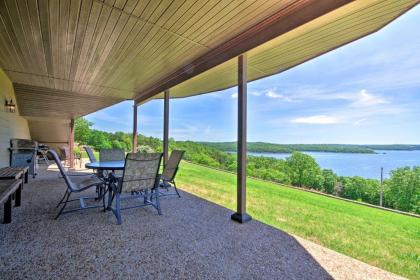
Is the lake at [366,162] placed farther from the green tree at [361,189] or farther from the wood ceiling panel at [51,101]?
the wood ceiling panel at [51,101]

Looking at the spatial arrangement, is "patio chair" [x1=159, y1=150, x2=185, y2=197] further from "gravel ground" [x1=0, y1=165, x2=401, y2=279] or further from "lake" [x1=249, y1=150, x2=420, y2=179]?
"lake" [x1=249, y1=150, x2=420, y2=179]

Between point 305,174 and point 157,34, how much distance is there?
22.2 feet

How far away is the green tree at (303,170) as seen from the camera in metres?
7.36

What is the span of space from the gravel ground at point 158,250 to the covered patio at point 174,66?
0.04 feet

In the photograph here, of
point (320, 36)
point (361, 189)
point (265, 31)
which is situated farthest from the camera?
point (361, 189)

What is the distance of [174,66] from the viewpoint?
13.9 ft

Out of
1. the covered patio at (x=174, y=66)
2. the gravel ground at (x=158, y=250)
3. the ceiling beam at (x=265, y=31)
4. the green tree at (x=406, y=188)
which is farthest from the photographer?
the green tree at (x=406, y=188)

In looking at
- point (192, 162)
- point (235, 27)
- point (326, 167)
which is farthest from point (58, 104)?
point (326, 167)

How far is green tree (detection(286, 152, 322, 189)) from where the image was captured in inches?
290

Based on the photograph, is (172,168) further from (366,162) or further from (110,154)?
(366,162)

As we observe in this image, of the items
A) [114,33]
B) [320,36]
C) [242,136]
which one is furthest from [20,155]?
[320,36]

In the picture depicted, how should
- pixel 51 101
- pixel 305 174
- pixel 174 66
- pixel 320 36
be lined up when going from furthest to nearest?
pixel 305 174 < pixel 51 101 < pixel 174 66 < pixel 320 36

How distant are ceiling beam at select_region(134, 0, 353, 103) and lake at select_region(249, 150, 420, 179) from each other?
4.69 meters

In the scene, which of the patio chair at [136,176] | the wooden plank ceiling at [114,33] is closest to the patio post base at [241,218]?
the patio chair at [136,176]
